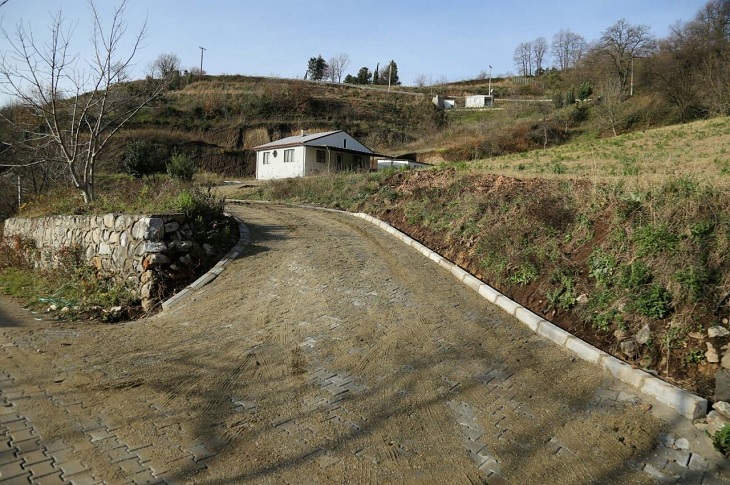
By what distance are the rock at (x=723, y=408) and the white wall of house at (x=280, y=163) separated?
33.1m

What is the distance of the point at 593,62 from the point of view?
6106cm

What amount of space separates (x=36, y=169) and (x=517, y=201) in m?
22.5

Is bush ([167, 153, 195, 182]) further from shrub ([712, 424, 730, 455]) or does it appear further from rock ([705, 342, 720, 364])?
shrub ([712, 424, 730, 455])

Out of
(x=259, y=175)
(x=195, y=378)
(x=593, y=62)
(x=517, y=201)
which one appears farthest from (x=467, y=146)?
(x=195, y=378)

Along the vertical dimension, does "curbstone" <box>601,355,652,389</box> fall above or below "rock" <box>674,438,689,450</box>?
above

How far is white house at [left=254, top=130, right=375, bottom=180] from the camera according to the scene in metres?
36.8

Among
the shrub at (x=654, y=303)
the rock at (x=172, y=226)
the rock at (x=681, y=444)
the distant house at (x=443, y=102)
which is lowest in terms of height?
the rock at (x=681, y=444)

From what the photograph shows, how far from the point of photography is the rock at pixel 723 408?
3977 millimetres

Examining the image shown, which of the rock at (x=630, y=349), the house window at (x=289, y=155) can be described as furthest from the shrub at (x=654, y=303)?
the house window at (x=289, y=155)

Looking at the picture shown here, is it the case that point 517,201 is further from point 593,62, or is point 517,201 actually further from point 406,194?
point 593,62

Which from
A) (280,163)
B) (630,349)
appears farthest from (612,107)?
(630,349)

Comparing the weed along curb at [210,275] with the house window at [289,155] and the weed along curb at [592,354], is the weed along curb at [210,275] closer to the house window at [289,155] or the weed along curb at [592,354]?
the weed along curb at [592,354]

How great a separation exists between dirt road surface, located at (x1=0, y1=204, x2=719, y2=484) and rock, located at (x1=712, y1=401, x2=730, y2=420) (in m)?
0.37

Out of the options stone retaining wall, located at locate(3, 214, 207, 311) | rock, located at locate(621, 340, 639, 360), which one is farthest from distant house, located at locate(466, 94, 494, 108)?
rock, located at locate(621, 340, 639, 360)
